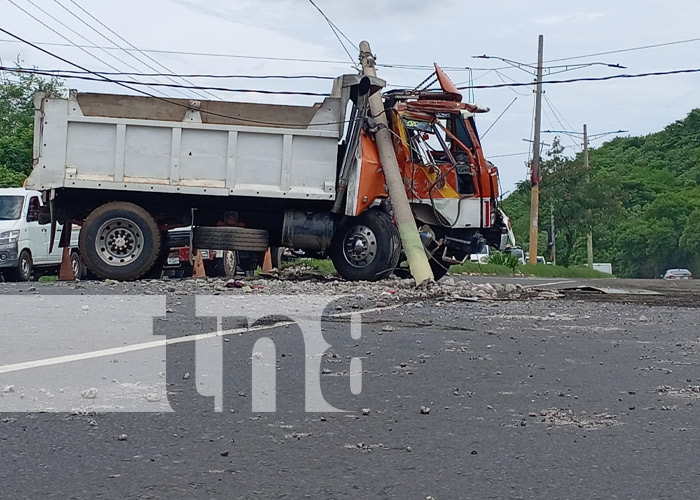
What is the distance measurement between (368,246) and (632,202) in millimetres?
69497

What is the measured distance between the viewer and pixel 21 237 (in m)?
17.3

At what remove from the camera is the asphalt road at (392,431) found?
12.1ft

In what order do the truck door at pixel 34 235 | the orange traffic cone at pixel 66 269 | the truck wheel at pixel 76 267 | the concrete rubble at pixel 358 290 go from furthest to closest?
the truck wheel at pixel 76 267 < the orange traffic cone at pixel 66 269 < the truck door at pixel 34 235 < the concrete rubble at pixel 358 290

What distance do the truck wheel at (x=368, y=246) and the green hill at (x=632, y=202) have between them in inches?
1232

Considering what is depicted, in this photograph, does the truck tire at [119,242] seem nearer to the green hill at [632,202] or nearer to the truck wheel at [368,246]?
the truck wheel at [368,246]

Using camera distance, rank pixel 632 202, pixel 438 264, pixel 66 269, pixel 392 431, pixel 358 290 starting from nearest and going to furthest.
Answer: pixel 392 431
pixel 358 290
pixel 438 264
pixel 66 269
pixel 632 202

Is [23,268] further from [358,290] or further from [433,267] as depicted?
[358,290]

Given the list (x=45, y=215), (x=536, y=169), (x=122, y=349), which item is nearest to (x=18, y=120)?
(x=536, y=169)

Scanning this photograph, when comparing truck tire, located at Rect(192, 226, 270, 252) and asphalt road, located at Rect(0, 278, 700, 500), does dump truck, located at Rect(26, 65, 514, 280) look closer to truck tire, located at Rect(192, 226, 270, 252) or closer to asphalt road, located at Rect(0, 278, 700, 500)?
truck tire, located at Rect(192, 226, 270, 252)

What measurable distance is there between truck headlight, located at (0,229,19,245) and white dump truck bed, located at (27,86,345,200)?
332 centimetres

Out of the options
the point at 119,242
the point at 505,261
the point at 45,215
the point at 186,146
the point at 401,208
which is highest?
the point at 186,146

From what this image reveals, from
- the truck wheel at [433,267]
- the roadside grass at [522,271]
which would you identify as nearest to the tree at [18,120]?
the roadside grass at [522,271]

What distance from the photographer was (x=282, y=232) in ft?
48.1

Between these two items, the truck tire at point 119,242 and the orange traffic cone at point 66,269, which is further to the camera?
the orange traffic cone at point 66,269
